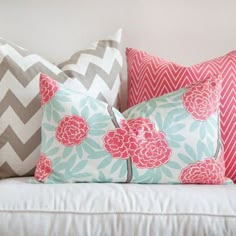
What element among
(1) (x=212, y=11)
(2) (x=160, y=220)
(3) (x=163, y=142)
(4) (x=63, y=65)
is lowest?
(2) (x=160, y=220)

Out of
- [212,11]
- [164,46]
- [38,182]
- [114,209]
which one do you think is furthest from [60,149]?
[212,11]

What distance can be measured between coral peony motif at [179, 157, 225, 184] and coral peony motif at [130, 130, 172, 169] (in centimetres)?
7

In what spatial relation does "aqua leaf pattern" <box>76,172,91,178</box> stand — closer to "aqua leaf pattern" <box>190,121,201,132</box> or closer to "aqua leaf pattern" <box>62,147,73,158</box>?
"aqua leaf pattern" <box>62,147,73,158</box>

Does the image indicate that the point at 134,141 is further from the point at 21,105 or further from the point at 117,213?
the point at 21,105

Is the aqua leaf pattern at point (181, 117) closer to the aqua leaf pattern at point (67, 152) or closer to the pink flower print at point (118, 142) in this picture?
the pink flower print at point (118, 142)

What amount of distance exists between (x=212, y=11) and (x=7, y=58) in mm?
789

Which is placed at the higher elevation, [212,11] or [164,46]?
[212,11]

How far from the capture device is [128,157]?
1.15m

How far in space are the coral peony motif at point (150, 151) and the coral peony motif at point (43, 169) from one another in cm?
24

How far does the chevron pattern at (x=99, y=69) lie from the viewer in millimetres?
1363

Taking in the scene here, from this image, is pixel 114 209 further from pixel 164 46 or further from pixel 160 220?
pixel 164 46

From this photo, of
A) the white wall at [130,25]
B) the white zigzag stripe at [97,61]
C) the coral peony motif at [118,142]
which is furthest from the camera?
the white wall at [130,25]

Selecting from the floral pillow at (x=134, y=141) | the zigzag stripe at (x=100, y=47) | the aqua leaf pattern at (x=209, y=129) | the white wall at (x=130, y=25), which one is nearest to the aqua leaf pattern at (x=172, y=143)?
the floral pillow at (x=134, y=141)

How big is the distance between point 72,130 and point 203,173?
0.39 m
